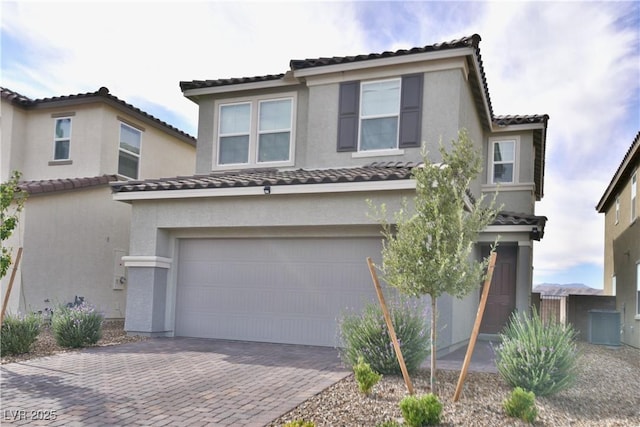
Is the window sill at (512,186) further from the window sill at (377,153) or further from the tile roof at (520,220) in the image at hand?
the window sill at (377,153)

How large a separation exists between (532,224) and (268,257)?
6.41 meters

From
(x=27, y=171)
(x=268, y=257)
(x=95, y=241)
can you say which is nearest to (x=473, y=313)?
(x=268, y=257)

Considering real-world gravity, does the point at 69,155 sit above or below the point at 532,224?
above

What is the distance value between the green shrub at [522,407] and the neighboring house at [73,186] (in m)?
12.7

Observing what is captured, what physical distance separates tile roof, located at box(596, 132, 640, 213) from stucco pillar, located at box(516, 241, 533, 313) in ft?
12.7

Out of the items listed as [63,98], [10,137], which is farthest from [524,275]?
[10,137]

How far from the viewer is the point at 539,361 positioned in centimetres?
748

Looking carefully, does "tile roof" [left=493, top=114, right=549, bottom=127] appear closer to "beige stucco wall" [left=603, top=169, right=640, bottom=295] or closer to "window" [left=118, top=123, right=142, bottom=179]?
"beige stucco wall" [left=603, top=169, right=640, bottom=295]

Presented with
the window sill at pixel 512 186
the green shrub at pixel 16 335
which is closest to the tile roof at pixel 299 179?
the window sill at pixel 512 186

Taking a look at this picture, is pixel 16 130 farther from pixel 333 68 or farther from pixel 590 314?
pixel 590 314

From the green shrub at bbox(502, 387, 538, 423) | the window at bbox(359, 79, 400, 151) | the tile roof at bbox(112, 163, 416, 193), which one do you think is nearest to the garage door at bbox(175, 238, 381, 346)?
the tile roof at bbox(112, 163, 416, 193)

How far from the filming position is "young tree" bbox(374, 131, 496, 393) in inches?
284

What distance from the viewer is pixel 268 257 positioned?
12.9 meters

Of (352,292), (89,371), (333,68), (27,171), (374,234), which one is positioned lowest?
(89,371)
